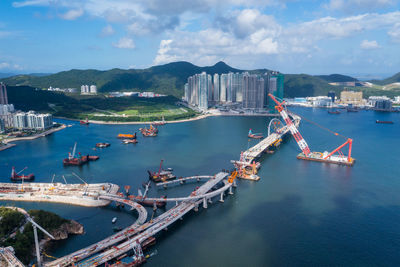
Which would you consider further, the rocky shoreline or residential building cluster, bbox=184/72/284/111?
residential building cluster, bbox=184/72/284/111

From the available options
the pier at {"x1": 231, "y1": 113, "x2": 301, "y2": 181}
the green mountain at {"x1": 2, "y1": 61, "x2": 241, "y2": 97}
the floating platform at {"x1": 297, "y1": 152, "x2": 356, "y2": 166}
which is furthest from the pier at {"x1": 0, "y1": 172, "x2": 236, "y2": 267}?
the green mountain at {"x1": 2, "y1": 61, "x2": 241, "y2": 97}

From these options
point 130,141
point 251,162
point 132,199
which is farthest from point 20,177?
point 251,162

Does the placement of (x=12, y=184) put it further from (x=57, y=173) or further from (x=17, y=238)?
(x=17, y=238)

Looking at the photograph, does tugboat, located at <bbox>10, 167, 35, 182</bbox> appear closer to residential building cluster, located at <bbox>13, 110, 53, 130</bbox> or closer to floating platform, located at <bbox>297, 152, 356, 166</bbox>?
residential building cluster, located at <bbox>13, 110, 53, 130</bbox>

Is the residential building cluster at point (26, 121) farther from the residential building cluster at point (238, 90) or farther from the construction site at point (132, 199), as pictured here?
the residential building cluster at point (238, 90)

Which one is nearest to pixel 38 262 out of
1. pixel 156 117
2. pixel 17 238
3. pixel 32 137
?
pixel 17 238

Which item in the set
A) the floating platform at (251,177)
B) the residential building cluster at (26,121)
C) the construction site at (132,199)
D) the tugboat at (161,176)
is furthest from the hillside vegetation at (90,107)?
the floating platform at (251,177)
